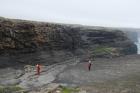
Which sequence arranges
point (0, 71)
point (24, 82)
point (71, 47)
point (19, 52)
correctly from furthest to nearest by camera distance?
point (71, 47)
point (19, 52)
point (0, 71)
point (24, 82)

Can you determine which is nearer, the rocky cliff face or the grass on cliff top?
the grass on cliff top

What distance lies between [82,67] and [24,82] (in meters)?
23.6

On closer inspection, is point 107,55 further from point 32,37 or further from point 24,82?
point 24,82

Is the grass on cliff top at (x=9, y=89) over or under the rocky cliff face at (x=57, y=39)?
under

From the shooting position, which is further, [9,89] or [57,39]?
[57,39]

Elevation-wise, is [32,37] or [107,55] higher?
[32,37]

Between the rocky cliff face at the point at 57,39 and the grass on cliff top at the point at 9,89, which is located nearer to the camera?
the grass on cliff top at the point at 9,89

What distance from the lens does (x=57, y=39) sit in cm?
8588

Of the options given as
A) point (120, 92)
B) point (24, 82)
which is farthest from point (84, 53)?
point (120, 92)

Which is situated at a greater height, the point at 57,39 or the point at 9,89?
the point at 57,39

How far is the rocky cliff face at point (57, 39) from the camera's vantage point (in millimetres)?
71562

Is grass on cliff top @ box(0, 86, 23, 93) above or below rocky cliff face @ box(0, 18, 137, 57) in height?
below

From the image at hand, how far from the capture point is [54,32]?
84.2m

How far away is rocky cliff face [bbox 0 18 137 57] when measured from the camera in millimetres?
71562
